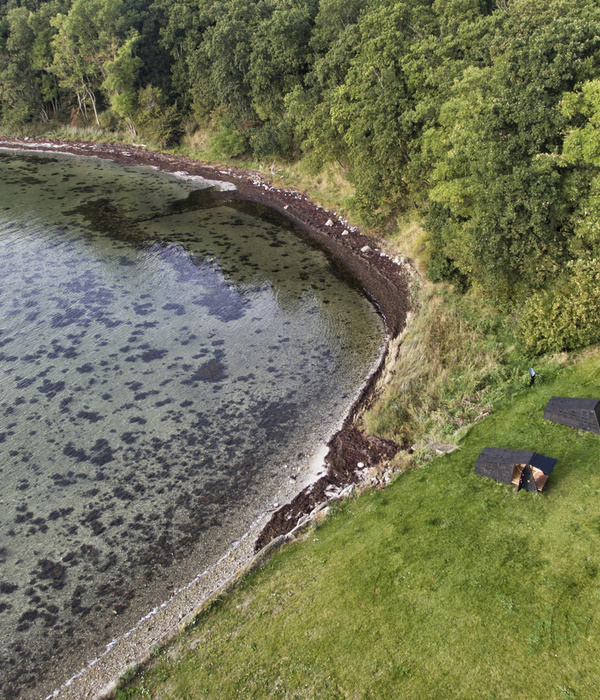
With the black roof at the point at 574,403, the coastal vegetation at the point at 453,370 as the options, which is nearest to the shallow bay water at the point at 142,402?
the coastal vegetation at the point at 453,370

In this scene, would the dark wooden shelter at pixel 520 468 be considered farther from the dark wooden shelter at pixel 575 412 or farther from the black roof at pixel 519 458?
the dark wooden shelter at pixel 575 412

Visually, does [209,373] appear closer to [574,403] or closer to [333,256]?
[333,256]

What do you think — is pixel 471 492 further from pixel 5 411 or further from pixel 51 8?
pixel 51 8

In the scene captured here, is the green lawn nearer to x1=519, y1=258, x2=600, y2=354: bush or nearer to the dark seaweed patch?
x1=519, y1=258, x2=600, y2=354: bush

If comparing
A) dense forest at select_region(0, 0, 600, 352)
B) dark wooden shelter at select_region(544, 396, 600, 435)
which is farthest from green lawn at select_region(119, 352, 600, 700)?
dense forest at select_region(0, 0, 600, 352)

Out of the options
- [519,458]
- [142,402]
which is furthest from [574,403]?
[142,402]

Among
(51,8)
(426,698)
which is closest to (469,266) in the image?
(426,698)
